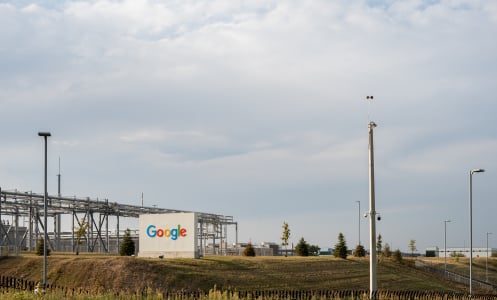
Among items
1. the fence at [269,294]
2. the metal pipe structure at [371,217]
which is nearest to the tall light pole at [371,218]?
the metal pipe structure at [371,217]

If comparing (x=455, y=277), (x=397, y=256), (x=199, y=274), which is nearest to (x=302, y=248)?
(x=397, y=256)

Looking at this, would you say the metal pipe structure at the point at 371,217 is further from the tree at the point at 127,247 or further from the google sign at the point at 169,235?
the tree at the point at 127,247

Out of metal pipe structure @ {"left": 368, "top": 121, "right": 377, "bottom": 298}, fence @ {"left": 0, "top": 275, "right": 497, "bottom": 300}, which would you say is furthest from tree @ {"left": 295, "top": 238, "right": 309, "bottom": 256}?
metal pipe structure @ {"left": 368, "top": 121, "right": 377, "bottom": 298}

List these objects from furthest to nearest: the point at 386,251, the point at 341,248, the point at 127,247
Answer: the point at 386,251, the point at 341,248, the point at 127,247

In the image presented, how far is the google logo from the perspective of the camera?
61.4 metres

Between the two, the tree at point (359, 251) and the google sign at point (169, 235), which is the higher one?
the google sign at point (169, 235)

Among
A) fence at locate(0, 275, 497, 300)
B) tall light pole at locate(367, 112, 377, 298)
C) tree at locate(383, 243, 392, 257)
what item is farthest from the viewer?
tree at locate(383, 243, 392, 257)

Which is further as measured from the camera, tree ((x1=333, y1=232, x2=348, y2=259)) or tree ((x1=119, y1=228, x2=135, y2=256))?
tree ((x1=333, y1=232, x2=348, y2=259))

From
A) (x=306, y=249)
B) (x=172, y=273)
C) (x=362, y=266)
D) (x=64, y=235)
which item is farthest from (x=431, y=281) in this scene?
(x=64, y=235)

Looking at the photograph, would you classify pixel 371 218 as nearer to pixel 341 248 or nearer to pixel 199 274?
pixel 199 274

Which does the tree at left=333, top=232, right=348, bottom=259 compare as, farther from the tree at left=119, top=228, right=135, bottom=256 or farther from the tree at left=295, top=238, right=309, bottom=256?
the tree at left=119, top=228, right=135, bottom=256

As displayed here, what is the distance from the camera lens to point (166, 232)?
62.0m

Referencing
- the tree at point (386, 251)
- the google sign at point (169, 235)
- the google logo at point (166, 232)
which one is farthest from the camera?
the tree at point (386, 251)

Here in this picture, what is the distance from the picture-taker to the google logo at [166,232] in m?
61.4
